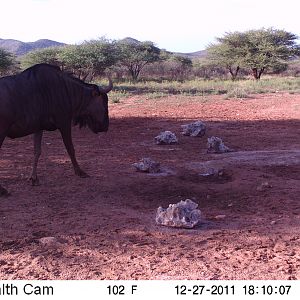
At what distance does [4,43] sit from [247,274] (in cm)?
11421

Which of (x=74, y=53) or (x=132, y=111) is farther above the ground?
(x=74, y=53)

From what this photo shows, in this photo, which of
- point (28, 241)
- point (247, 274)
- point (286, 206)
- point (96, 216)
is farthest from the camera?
point (286, 206)

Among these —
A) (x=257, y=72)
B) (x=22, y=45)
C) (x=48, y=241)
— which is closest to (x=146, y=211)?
(x=48, y=241)

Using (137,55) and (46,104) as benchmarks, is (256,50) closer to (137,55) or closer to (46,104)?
(137,55)

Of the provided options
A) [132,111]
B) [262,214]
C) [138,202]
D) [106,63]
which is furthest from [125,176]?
[106,63]

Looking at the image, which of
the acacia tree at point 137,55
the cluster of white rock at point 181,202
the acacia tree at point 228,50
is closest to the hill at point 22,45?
the acacia tree at point 137,55

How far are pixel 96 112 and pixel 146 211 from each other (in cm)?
238

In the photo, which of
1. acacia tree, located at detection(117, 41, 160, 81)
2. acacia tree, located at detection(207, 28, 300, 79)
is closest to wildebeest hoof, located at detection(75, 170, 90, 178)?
acacia tree, located at detection(207, 28, 300, 79)

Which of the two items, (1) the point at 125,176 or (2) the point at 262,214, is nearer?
(2) the point at 262,214

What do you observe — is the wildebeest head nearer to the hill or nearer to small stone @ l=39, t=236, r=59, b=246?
small stone @ l=39, t=236, r=59, b=246

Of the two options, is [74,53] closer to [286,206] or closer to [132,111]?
[132,111]

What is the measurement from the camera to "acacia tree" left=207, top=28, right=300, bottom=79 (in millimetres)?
35625

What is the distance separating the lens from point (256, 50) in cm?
3738
